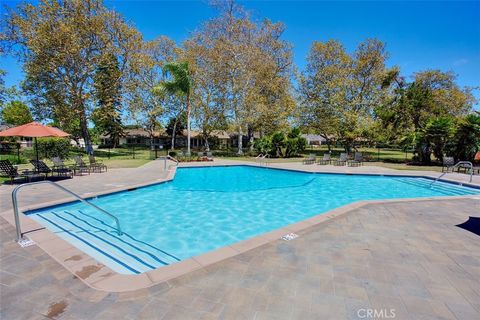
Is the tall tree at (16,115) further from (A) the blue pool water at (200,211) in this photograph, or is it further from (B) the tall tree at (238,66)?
(A) the blue pool water at (200,211)

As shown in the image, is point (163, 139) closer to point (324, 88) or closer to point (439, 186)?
point (324, 88)

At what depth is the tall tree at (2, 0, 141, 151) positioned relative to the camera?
21.1 m

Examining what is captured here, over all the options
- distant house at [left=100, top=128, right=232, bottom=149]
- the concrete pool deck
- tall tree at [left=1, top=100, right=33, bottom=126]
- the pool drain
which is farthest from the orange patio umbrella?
distant house at [left=100, top=128, right=232, bottom=149]

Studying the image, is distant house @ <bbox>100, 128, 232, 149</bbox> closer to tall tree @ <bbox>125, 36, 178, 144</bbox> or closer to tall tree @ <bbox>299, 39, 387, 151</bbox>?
tall tree @ <bbox>125, 36, 178, 144</bbox>

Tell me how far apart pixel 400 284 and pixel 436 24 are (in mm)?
19053

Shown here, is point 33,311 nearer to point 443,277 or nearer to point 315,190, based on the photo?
point 443,277

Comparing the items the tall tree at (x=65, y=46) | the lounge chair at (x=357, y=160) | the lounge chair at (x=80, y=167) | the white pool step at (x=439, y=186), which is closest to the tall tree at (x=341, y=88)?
the lounge chair at (x=357, y=160)

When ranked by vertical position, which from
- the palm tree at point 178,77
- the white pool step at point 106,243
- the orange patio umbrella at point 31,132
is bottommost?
the white pool step at point 106,243

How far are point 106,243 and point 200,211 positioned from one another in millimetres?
3189

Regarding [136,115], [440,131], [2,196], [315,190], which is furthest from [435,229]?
[136,115]

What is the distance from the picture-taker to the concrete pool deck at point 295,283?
263 centimetres

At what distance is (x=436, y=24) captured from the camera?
51.5 feet

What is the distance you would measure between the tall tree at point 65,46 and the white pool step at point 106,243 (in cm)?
2109

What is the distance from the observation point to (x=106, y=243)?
18.3 feet
